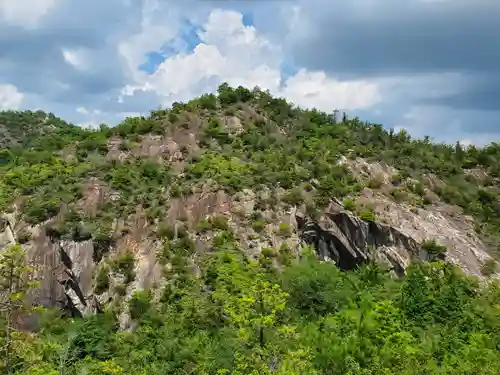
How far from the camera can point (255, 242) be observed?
4225cm

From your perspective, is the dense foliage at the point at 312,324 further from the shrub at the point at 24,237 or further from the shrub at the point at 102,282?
the shrub at the point at 24,237

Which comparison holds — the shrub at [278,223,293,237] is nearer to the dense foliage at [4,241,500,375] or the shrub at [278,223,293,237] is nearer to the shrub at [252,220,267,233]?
the shrub at [252,220,267,233]

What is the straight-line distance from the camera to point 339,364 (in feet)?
93.4

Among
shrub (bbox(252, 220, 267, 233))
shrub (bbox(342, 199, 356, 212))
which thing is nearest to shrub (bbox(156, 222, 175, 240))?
shrub (bbox(252, 220, 267, 233))

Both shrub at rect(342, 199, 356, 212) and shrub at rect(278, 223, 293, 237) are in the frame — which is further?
shrub at rect(342, 199, 356, 212)

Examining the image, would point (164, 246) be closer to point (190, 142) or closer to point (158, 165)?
point (158, 165)

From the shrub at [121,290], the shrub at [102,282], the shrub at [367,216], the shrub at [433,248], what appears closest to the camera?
the shrub at [121,290]

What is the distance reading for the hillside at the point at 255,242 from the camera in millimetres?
30812

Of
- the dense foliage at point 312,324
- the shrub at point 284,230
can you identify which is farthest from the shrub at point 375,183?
the shrub at point 284,230

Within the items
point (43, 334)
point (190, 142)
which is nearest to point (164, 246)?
point (43, 334)

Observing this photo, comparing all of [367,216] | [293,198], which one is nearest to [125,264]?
[293,198]

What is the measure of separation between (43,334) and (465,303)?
27.2 metres

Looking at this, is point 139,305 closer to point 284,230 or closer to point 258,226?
point 258,226

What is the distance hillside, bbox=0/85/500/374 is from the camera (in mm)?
30812
